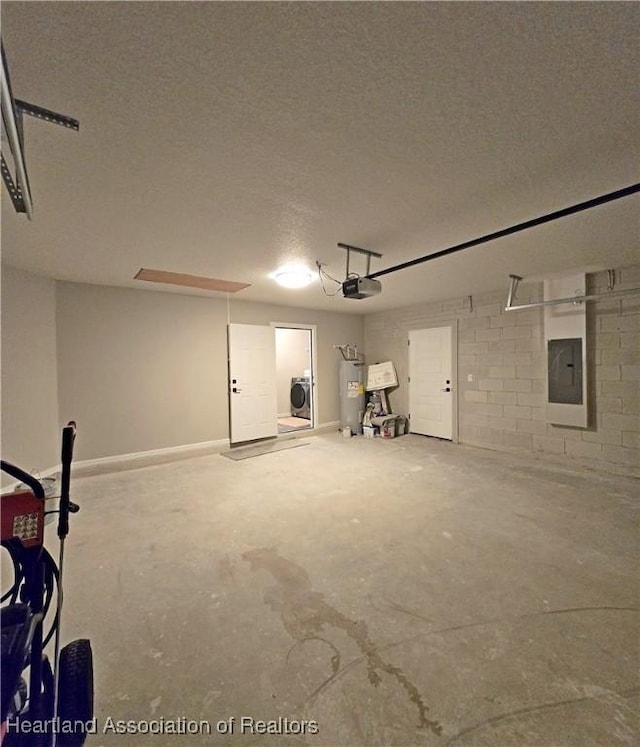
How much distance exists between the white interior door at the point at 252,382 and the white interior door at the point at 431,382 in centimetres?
258

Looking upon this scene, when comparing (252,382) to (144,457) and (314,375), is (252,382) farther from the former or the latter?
(144,457)

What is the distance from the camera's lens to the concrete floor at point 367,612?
130cm

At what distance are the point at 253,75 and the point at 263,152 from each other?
471 millimetres

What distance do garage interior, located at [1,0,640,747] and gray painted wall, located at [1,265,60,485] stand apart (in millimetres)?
31

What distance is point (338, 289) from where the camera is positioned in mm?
4773

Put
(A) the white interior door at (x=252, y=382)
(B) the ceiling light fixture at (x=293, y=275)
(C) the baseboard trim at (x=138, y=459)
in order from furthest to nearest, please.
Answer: (A) the white interior door at (x=252, y=382) → (C) the baseboard trim at (x=138, y=459) → (B) the ceiling light fixture at (x=293, y=275)

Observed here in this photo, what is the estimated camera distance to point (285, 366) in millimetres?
8594

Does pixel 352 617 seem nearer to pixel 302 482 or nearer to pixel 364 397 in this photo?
pixel 302 482

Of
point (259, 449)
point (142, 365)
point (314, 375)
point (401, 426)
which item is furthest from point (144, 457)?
point (401, 426)

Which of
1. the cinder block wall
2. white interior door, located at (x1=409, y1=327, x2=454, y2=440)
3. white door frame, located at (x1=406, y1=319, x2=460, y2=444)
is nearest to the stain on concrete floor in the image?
the cinder block wall

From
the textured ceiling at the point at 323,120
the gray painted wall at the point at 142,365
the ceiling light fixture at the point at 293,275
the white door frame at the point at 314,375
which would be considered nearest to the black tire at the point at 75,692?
the textured ceiling at the point at 323,120

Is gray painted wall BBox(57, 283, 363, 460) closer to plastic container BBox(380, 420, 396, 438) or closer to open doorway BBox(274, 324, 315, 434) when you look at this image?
open doorway BBox(274, 324, 315, 434)

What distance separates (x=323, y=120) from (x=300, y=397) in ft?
22.5

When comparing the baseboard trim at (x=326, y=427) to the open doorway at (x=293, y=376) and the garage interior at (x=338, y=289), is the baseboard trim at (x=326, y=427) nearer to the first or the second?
the open doorway at (x=293, y=376)
